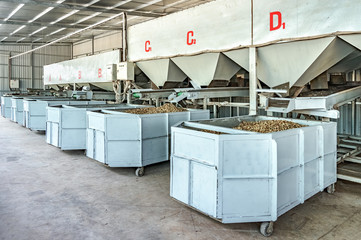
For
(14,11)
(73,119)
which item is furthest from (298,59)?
(14,11)

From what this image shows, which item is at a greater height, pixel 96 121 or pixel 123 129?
pixel 96 121

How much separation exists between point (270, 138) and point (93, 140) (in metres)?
4.14

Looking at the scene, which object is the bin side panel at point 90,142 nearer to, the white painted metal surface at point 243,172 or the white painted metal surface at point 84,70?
the white painted metal surface at point 243,172

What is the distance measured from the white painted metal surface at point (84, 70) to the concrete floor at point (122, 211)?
569cm

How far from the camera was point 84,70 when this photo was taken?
42.5 ft

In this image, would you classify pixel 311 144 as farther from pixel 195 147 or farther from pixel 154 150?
pixel 154 150

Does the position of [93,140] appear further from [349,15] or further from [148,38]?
[349,15]

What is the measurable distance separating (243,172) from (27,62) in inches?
1113

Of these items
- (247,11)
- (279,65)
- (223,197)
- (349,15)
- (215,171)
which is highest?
(247,11)

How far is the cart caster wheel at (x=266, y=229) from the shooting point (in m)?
3.43

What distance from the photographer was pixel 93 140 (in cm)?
629

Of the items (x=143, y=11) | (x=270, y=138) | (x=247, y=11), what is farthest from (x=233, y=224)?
(x=143, y=11)

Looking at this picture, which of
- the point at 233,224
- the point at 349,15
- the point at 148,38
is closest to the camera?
the point at 233,224

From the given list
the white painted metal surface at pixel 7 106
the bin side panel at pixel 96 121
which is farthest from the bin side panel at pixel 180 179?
the white painted metal surface at pixel 7 106
